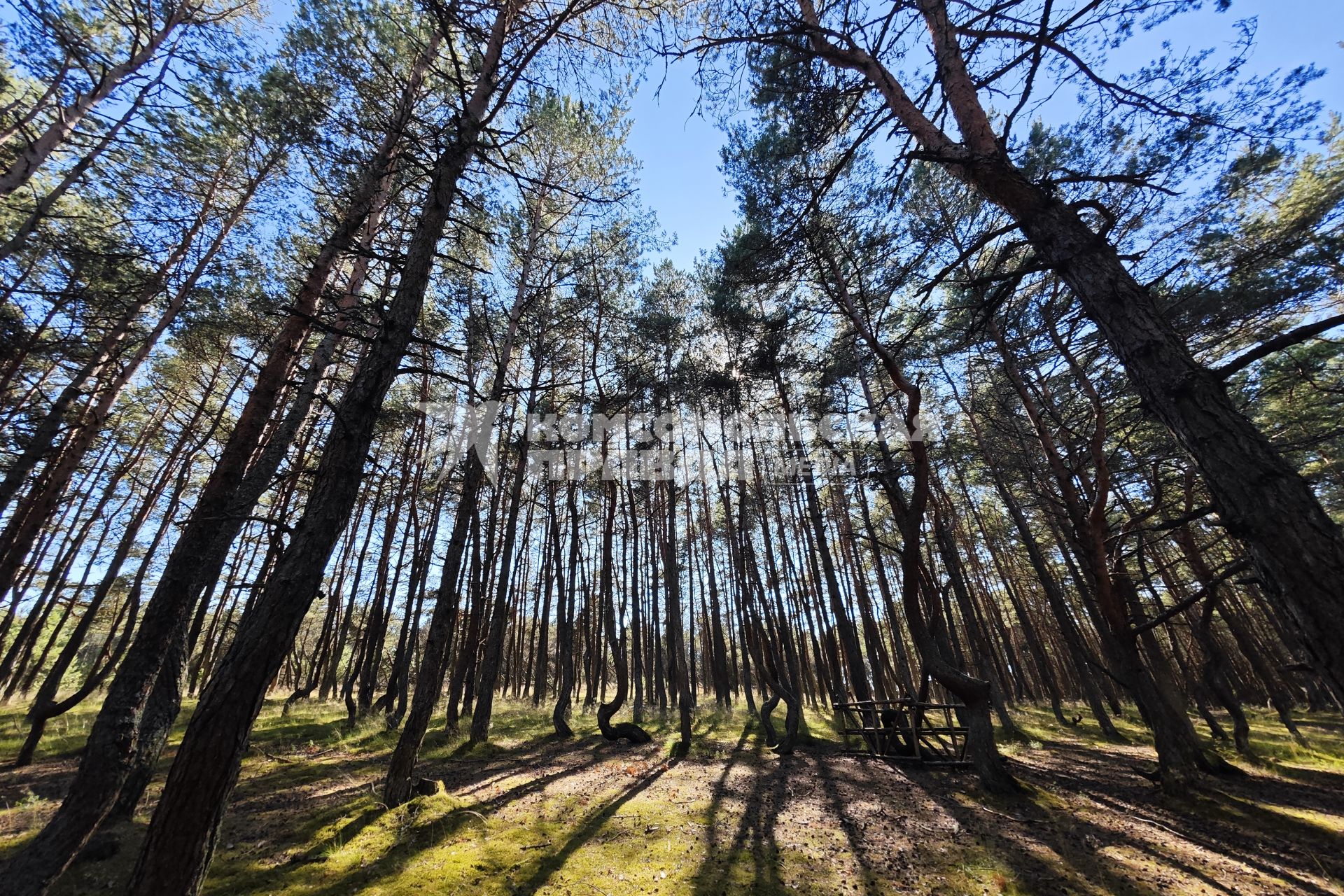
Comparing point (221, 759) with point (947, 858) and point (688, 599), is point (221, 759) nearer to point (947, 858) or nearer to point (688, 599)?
point (947, 858)

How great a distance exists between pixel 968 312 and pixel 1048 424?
4.70 metres

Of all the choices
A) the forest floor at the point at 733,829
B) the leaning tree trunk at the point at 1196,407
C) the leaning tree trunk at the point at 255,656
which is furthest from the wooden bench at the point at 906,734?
the leaning tree trunk at the point at 255,656

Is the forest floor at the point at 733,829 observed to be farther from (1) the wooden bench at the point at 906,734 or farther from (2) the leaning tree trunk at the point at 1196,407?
(2) the leaning tree trunk at the point at 1196,407

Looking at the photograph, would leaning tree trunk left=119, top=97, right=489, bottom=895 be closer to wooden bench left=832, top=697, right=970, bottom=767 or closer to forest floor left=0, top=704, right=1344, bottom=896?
forest floor left=0, top=704, right=1344, bottom=896

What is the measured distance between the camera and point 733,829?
212 inches

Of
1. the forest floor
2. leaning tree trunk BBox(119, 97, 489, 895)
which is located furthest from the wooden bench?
leaning tree trunk BBox(119, 97, 489, 895)

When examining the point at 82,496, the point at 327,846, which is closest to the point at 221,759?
the point at 327,846

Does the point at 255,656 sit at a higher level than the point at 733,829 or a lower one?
higher

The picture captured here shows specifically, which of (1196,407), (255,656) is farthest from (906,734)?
(255,656)

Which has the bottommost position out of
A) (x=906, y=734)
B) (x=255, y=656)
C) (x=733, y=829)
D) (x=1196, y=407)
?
(x=733, y=829)

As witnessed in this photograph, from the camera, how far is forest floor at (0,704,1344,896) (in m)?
3.99

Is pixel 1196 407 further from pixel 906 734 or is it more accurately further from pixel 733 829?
pixel 906 734

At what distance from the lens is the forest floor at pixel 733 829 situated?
3.99 meters

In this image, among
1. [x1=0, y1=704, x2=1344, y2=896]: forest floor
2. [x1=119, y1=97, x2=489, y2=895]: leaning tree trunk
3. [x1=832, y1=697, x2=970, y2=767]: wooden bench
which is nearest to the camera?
[x1=119, y1=97, x2=489, y2=895]: leaning tree trunk
